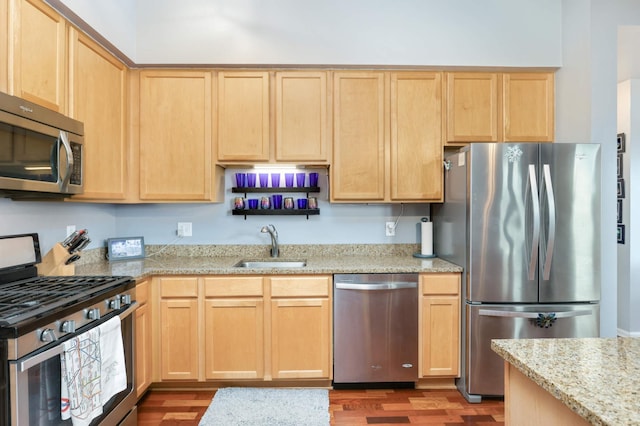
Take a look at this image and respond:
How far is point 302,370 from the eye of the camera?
262 cm

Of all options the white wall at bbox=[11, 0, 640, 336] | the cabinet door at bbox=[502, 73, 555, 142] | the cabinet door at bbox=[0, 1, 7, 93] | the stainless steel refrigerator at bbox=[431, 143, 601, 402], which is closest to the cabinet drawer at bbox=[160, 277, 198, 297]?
the white wall at bbox=[11, 0, 640, 336]

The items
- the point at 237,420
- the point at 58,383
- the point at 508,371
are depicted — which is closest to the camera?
the point at 508,371

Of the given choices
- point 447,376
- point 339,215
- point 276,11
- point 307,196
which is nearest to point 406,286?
point 447,376

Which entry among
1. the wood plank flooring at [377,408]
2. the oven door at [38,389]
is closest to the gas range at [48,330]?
the oven door at [38,389]

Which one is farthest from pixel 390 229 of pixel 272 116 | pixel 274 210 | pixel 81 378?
pixel 81 378

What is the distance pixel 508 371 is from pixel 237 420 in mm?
1704

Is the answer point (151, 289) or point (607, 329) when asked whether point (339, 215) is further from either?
point (607, 329)

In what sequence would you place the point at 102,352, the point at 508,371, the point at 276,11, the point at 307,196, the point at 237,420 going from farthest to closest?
the point at 307,196, the point at 276,11, the point at 237,420, the point at 102,352, the point at 508,371

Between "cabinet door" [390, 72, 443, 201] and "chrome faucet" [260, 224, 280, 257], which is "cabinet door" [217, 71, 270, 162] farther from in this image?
"cabinet door" [390, 72, 443, 201]

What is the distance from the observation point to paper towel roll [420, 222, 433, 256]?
3059 mm

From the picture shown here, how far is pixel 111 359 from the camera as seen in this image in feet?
5.80

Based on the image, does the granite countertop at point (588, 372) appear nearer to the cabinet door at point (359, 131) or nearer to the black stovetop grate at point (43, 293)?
the black stovetop grate at point (43, 293)

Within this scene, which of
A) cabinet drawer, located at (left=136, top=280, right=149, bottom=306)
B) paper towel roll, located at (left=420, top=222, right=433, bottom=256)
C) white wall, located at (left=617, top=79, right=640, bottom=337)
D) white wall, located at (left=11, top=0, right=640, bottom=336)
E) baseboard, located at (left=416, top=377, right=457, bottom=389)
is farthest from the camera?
white wall, located at (left=617, top=79, right=640, bottom=337)

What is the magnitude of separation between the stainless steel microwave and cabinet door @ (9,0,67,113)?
12cm
